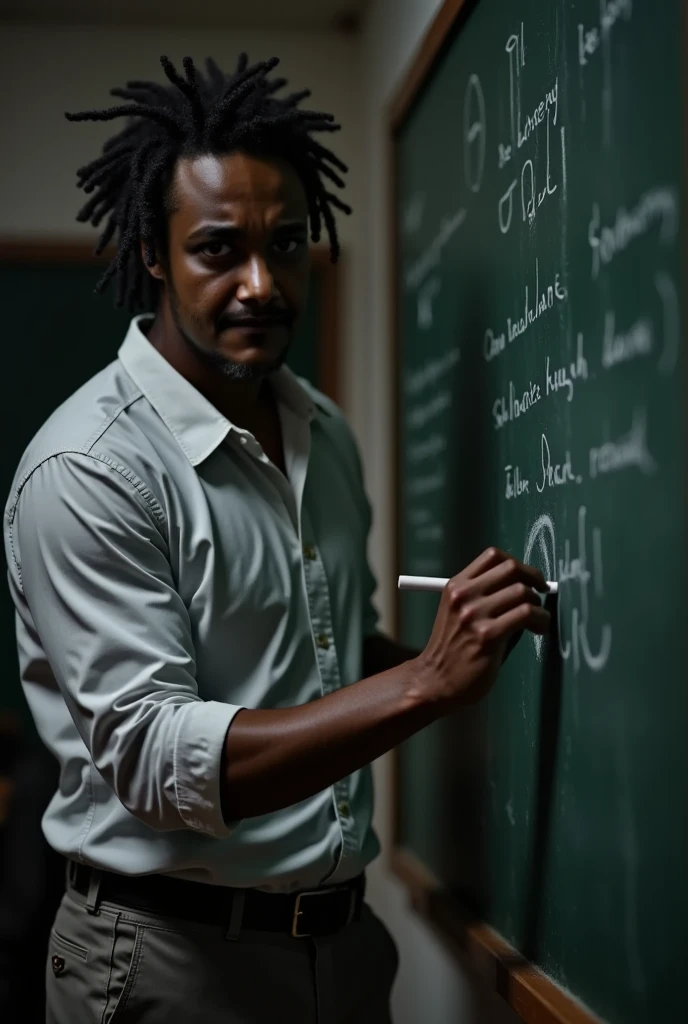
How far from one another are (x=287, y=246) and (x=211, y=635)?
0.50m

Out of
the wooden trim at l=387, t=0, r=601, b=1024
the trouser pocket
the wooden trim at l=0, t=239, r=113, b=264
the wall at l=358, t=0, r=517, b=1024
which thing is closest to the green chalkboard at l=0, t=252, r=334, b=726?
the wooden trim at l=0, t=239, r=113, b=264

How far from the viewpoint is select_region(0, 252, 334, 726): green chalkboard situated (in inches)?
97.2

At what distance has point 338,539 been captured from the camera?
1467 millimetres

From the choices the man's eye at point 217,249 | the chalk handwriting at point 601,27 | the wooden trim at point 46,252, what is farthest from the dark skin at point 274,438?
the wooden trim at point 46,252

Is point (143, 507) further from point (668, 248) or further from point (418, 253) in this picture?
point (418, 253)

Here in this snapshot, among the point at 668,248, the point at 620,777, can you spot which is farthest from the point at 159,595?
the point at 668,248

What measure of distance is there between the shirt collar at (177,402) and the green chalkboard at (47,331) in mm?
1133

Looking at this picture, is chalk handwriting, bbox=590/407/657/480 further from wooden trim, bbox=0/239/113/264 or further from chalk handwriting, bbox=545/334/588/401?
wooden trim, bbox=0/239/113/264

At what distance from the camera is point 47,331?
2.49 metres

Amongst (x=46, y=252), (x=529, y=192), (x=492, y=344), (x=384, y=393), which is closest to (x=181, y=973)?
(x=492, y=344)

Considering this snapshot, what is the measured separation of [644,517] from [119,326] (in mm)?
1804

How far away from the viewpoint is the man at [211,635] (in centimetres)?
107

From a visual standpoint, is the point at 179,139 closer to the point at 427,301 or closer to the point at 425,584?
the point at 427,301

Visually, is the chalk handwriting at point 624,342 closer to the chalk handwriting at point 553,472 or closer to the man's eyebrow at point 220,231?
the chalk handwriting at point 553,472
